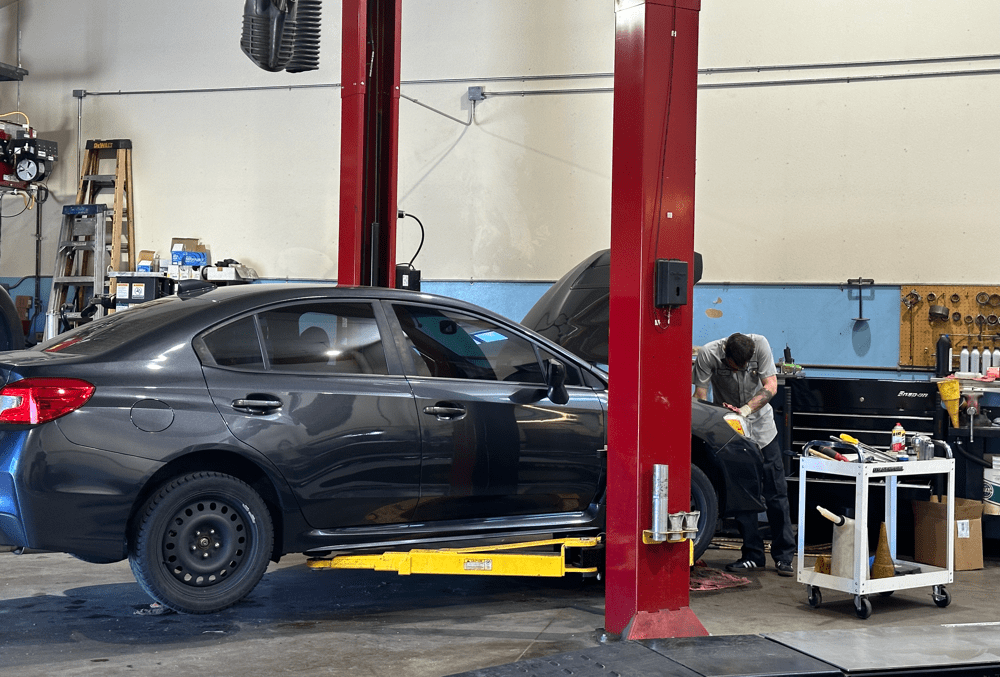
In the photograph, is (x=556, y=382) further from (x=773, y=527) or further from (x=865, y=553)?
(x=773, y=527)

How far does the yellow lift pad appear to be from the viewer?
13.6ft

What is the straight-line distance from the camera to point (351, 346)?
4328 mm

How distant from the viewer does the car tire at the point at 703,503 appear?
5.01 meters

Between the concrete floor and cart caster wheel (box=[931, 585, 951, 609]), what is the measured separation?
0.04 m

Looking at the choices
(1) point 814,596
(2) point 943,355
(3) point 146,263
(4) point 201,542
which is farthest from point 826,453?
(3) point 146,263

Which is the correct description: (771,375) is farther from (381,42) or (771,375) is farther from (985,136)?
(985,136)

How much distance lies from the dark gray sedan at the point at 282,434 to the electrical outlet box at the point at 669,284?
2.54 ft

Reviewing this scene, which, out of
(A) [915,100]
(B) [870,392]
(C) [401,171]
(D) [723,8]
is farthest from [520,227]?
(B) [870,392]

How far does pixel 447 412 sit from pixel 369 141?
2.67 meters

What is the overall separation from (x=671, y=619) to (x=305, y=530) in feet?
5.12

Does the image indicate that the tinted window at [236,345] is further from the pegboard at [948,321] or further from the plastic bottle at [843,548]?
the pegboard at [948,321]

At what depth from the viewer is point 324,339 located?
4289mm

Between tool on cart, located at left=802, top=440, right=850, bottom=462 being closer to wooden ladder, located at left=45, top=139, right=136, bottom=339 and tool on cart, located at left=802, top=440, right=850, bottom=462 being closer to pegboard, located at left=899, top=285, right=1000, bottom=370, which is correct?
pegboard, located at left=899, top=285, right=1000, bottom=370

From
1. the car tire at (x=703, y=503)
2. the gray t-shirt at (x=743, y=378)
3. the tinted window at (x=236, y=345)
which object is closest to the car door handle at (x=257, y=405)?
the tinted window at (x=236, y=345)
